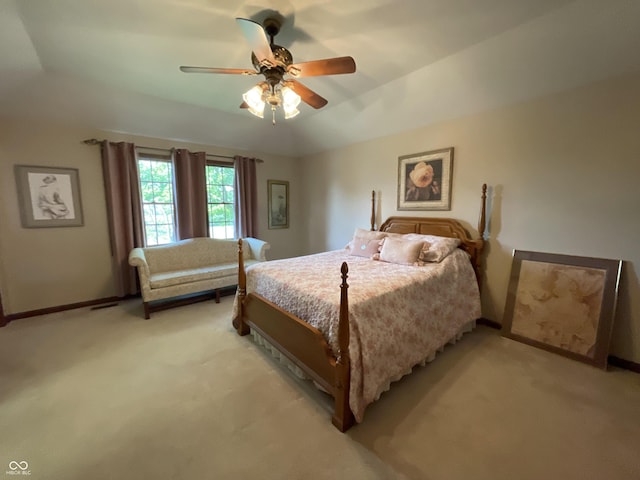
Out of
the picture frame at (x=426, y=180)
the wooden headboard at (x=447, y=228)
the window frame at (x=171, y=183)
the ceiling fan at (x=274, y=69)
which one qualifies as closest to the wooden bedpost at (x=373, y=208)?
the wooden headboard at (x=447, y=228)

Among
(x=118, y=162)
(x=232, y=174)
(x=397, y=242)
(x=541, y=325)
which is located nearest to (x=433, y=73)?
(x=397, y=242)

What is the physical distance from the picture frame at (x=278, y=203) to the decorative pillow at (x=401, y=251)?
9.53 ft

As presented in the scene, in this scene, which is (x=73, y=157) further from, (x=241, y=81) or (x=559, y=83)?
(x=559, y=83)

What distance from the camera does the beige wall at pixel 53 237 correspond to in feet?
10.6

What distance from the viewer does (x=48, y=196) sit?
3.41 m

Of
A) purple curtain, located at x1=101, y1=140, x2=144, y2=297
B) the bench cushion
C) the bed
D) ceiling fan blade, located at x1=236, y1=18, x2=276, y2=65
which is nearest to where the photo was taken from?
ceiling fan blade, located at x1=236, y1=18, x2=276, y2=65

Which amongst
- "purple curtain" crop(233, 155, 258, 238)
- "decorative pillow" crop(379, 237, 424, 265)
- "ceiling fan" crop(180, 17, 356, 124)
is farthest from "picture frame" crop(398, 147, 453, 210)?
"purple curtain" crop(233, 155, 258, 238)

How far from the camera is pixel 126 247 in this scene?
392 cm

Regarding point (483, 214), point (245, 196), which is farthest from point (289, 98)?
Answer: point (245, 196)

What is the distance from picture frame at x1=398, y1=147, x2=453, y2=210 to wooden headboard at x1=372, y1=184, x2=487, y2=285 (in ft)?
0.61

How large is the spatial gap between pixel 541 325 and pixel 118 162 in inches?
223

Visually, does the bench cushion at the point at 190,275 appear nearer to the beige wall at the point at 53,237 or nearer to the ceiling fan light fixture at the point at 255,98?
the beige wall at the point at 53,237

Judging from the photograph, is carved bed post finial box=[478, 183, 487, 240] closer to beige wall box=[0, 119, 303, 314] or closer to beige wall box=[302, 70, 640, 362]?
beige wall box=[302, 70, 640, 362]

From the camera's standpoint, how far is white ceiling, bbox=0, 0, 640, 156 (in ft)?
6.40
